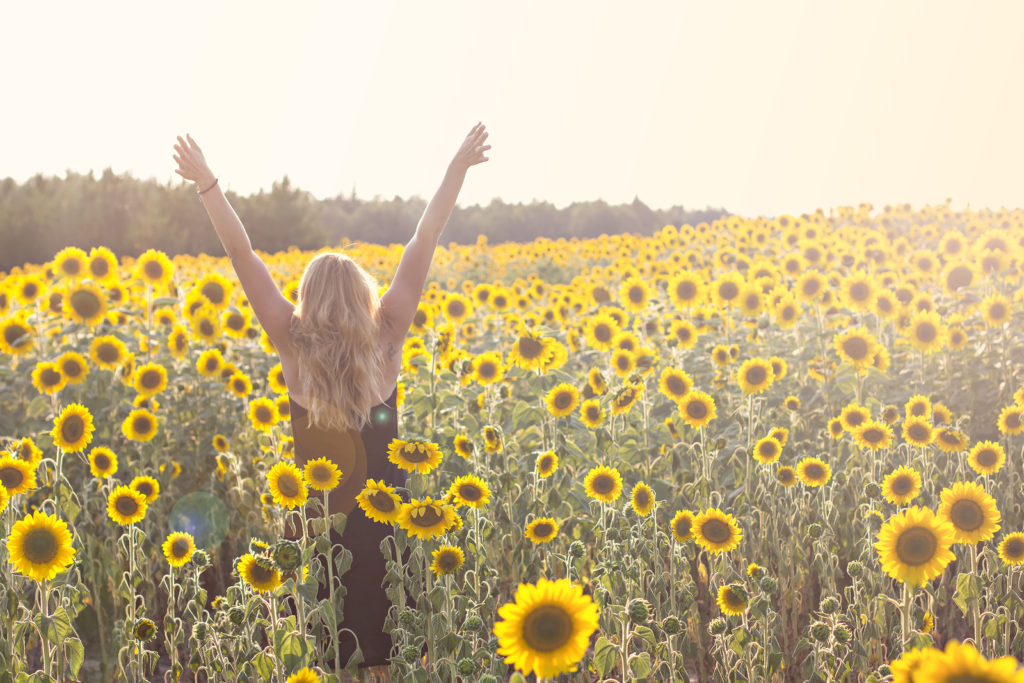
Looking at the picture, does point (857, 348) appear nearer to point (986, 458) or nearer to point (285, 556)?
point (986, 458)

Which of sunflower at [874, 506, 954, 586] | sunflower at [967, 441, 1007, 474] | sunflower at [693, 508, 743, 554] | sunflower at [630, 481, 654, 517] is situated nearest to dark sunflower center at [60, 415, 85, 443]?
sunflower at [630, 481, 654, 517]

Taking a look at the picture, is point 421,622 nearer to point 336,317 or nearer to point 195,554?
point 195,554

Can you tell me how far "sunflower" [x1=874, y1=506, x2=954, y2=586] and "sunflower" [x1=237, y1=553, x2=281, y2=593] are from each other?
1.88 meters

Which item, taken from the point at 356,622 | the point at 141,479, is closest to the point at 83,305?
the point at 141,479

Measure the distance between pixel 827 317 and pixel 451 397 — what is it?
3.57m

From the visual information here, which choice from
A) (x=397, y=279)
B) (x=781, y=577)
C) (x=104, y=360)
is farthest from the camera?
(x=104, y=360)

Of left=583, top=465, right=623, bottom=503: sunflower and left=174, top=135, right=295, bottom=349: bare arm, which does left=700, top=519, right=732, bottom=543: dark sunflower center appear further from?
left=174, top=135, right=295, bottom=349: bare arm

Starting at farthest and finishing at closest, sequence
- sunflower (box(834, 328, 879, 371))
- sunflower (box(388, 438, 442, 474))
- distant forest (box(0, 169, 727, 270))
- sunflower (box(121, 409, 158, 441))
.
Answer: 1. distant forest (box(0, 169, 727, 270))
2. sunflower (box(834, 328, 879, 371))
3. sunflower (box(121, 409, 158, 441))
4. sunflower (box(388, 438, 442, 474))

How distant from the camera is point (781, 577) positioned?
382 cm

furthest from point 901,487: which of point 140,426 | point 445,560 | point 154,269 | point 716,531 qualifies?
point 154,269

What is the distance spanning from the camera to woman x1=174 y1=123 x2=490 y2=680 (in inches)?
125

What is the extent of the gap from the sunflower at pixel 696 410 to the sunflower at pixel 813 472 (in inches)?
22.1

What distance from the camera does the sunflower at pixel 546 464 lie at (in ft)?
10.2

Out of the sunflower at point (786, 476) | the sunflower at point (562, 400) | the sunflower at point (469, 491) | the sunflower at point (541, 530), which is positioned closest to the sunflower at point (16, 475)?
the sunflower at point (469, 491)
